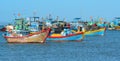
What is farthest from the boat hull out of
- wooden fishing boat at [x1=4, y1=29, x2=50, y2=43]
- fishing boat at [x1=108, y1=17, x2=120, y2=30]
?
fishing boat at [x1=108, y1=17, x2=120, y2=30]

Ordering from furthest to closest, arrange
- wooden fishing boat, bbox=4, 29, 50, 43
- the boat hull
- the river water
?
the boat hull < wooden fishing boat, bbox=4, 29, 50, 43 < the river water

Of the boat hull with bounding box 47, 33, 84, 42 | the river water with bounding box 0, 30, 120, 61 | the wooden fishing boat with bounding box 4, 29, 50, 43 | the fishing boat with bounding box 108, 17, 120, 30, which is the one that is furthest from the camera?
the fishing boat with bounding box 108, 17, 120, 30

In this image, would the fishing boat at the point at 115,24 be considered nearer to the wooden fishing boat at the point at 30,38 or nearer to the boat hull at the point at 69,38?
the boat hull at the point at 69,38

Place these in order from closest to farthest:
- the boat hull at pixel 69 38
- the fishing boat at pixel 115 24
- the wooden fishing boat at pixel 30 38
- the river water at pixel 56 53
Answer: the river water at pixel 56 53
the wooden fishing boat at pixel 30 38
the boat hull at pixel 69 38
the fishing boat at pixel 115 24

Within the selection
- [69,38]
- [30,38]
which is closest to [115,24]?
[69,38]

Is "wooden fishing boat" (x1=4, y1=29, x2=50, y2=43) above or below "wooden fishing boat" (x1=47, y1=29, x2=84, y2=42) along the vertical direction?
above

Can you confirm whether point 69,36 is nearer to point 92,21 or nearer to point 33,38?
point 33,38

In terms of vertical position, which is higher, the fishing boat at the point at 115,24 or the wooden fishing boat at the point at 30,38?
the wooden fishing boat at the point at 30,38

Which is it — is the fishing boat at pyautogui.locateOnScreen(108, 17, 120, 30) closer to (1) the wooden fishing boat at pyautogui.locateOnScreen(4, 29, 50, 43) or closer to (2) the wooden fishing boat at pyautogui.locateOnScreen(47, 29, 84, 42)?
(2) the wooden fishing boat at pyautogui.locateOnScreen(47, 29, 84, 42)

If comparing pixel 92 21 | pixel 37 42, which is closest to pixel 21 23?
pixel 92 21

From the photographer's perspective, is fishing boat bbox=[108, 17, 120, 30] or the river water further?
fishing boat bbox=[108, 17, 120, 30]

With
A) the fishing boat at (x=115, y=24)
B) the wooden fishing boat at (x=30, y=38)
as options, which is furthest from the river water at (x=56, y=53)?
the fishing boat at (x=115, y=24)

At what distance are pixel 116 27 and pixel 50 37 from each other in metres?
114

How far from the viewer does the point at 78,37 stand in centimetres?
7238
